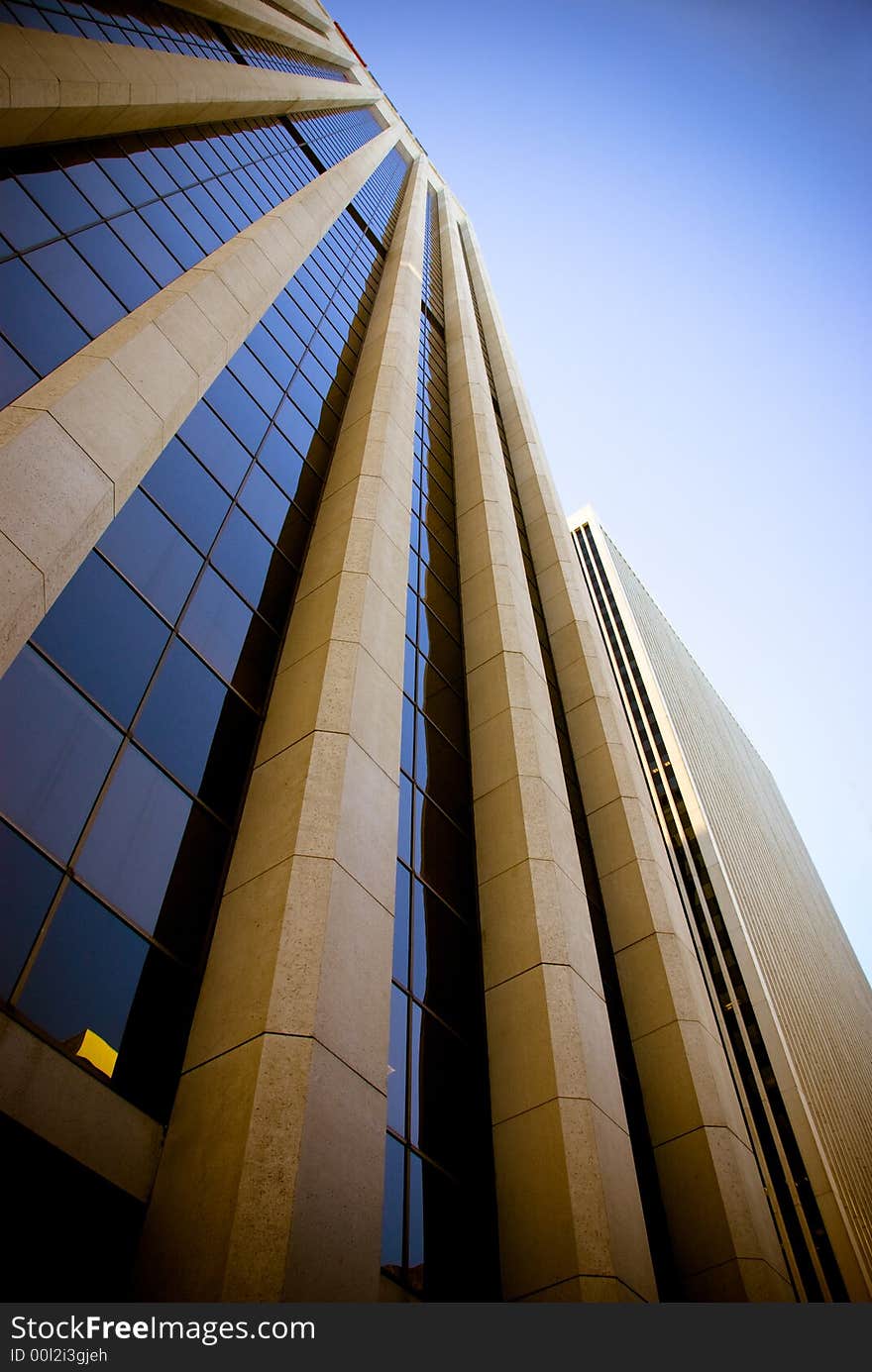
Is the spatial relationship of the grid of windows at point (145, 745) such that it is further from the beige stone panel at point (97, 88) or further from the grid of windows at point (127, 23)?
the grid of windows at point (127, 23)

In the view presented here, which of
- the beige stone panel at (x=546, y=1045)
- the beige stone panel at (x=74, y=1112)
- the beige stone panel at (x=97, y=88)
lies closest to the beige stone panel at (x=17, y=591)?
the beige stone panel at (x=74, y=1112)

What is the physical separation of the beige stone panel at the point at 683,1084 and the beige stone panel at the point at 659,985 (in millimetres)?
213

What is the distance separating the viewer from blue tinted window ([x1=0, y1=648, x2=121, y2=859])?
783 centimetres

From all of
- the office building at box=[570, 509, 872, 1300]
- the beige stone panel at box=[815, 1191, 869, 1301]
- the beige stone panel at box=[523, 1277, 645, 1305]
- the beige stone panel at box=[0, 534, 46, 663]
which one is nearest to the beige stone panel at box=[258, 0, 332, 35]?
the office building at box=[570, 509, 872, 1300]

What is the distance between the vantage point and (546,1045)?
10.6 m

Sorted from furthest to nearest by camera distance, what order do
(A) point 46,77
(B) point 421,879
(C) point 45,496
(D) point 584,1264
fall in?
(A) point 46,77
(B) point 421,879
(D) point 584,1264
(C) point 45,496

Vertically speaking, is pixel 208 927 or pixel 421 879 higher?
pixel 421 879

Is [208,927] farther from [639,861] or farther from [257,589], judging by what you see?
[639,861]

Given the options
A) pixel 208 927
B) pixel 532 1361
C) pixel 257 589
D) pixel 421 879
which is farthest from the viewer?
pixel 257 589

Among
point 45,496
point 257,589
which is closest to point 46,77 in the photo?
point 257,589

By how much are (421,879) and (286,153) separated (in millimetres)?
32225

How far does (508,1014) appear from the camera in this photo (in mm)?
A: 11422

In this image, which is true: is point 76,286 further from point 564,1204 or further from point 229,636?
point 564,1204

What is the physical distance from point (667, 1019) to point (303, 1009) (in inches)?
328
